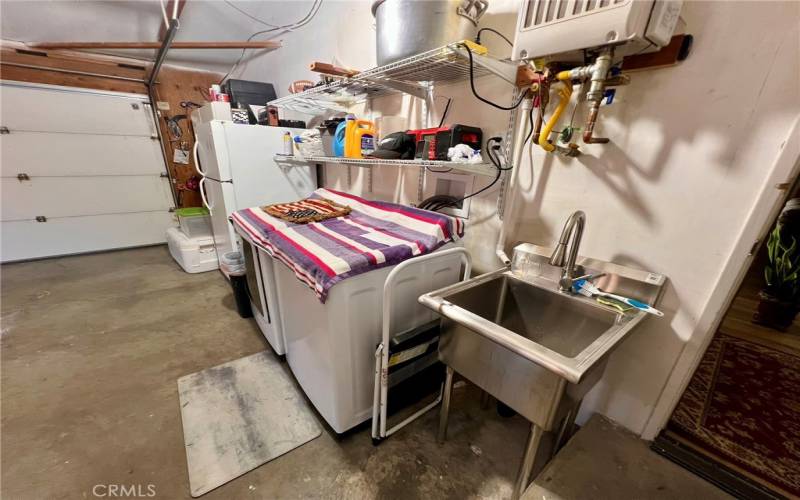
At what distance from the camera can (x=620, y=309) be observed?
0.91 meters

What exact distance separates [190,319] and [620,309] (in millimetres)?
2778

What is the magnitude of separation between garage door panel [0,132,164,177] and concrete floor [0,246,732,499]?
6.59ft

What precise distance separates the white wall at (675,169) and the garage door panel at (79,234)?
15.4 feet

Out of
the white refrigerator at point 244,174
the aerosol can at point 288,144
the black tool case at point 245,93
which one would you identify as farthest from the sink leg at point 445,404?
the black tool case at point 245,93

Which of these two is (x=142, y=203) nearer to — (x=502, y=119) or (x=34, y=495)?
(x=34, y=495)

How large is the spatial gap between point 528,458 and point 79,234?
5.31 metres

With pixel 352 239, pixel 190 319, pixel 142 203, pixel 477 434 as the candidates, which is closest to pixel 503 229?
pixel 352 239

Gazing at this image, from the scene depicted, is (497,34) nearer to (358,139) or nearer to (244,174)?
(358,139)

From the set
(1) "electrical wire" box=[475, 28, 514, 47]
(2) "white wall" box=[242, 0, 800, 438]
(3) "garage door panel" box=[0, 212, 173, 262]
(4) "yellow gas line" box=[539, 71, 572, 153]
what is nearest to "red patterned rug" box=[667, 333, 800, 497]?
(2) "white wall" box=[242, 0, 800, 438]

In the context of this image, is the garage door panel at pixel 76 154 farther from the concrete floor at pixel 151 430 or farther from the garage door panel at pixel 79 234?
the concrete floor at pixel 151 430

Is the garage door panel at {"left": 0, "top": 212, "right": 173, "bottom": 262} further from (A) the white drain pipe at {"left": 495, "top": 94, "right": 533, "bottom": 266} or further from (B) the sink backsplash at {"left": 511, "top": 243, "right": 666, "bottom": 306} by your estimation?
(B) the sink backsplash at {"left": 511, "top": 243, "right": 666, "bottom": 306}

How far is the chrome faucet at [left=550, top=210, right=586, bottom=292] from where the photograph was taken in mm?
882

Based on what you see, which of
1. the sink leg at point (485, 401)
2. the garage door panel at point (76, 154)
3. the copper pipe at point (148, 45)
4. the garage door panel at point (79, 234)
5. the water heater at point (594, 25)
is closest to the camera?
the water heater at point (594, 25)

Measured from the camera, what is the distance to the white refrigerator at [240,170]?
215cm
